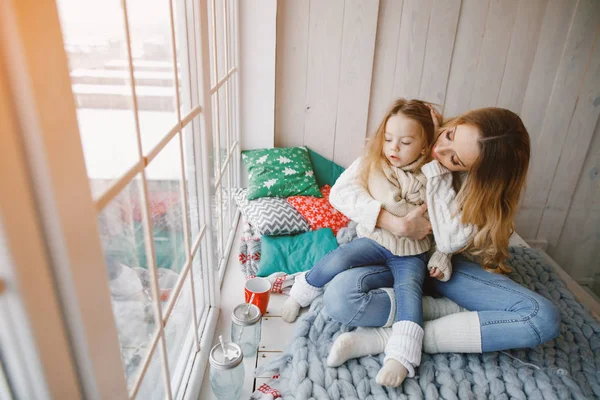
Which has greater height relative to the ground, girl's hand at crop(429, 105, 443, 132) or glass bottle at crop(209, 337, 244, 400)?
girl's hand at crop(429, 105, 443, 132)

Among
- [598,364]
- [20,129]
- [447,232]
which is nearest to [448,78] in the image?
[447,232]

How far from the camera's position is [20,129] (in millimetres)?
412

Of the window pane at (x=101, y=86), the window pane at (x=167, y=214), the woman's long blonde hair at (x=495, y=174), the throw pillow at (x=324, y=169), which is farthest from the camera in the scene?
the throw pillow at (x=324, y=169)

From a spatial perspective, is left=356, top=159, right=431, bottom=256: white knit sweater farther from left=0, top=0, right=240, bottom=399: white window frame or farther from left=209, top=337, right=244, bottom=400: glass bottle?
left=0, top=0, right=240, bottom=399: white window frame

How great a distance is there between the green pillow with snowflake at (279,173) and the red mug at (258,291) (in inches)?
26.1

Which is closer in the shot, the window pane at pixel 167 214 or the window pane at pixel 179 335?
the window pane at pixel 167 214

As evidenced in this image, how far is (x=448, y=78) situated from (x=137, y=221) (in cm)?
175

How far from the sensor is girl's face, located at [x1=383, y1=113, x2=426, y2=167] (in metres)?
1.25

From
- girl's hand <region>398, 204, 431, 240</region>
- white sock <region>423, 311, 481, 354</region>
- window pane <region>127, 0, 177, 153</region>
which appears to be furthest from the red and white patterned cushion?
window pane <region>127, 0, 177, 153</region>

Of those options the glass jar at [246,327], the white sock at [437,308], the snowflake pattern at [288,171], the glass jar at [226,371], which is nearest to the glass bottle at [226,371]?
the glass jar at [226,371]

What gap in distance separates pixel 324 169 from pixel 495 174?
1.15 meters

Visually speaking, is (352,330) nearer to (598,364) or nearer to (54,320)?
(598,364)

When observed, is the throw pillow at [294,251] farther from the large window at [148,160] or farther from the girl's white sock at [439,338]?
the girl's white sock at [439,338]

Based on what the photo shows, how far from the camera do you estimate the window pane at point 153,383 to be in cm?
101
